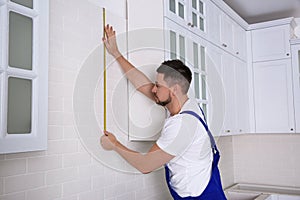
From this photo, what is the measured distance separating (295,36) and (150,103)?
2249mm

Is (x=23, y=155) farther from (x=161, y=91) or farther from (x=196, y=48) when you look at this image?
(x=196, y=48)

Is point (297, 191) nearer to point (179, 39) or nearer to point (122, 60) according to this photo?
point (179, 39)

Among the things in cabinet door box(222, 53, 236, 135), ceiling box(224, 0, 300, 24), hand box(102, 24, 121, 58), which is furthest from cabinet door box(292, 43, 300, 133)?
hand box(102, 24, 121, 58)

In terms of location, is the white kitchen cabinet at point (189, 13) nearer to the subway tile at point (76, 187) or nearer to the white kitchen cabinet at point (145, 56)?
the white kitchen cabinet at point (145, 56)

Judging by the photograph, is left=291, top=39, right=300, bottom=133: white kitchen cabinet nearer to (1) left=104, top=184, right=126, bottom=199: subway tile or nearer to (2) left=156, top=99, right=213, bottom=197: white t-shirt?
(2) left=156, top=99, right=213, bottom=197: white t-shirt

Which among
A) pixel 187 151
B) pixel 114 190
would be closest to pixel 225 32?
pixel 187 151

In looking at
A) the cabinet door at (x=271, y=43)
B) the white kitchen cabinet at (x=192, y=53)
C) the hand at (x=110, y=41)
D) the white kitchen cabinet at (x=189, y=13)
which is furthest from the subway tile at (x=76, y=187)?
the cabinet door at (x=271, y=43)

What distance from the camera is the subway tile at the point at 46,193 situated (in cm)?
133

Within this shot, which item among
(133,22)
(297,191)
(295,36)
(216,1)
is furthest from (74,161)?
(295,36)

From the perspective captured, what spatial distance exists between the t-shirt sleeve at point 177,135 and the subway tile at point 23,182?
→ 0.56 metres

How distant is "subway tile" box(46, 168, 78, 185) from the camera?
1.42 meters

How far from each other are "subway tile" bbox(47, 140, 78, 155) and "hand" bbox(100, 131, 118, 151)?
16cm

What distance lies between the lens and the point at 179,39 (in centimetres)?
198

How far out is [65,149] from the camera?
1509 mm
